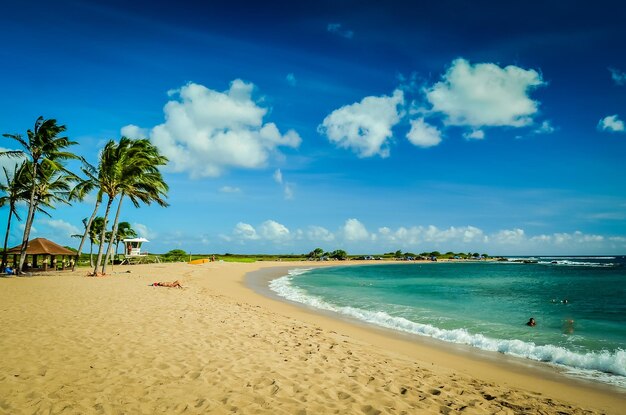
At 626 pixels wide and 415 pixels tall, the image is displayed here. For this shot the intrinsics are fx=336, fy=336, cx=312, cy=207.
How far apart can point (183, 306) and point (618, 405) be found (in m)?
12.1

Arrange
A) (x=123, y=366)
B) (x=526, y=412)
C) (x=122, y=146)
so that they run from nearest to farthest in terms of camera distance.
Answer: (x=526, y=412) < (x=123, y=366) < (x=122, y=146)

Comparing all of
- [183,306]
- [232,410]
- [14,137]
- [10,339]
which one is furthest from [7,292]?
[232,410]

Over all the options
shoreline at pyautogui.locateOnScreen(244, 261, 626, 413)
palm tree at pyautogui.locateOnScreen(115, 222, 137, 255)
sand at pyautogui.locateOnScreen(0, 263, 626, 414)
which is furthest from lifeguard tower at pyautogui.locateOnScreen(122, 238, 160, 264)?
shoreline at pyautogui.locateOnScreen(244, 261, 626, 413)

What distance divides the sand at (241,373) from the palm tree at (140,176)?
16.6 metres

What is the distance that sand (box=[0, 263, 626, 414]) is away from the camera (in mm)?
4711

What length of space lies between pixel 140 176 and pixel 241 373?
23.9 meters

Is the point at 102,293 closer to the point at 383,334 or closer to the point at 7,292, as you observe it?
the point at 7,292

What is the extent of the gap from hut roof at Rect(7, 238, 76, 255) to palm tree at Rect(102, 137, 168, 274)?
7.74 m

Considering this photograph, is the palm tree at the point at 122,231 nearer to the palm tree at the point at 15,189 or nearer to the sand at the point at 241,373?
the palm tree at the point at 15,189

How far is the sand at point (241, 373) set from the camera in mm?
4711

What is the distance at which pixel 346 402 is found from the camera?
4.90 meters

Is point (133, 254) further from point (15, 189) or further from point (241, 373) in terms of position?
point (241, 373)

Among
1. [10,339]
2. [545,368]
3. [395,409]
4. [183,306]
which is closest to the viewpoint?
[395,409]

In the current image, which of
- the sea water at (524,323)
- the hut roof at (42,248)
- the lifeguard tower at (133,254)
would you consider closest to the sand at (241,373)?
the sea water at (524,323)
